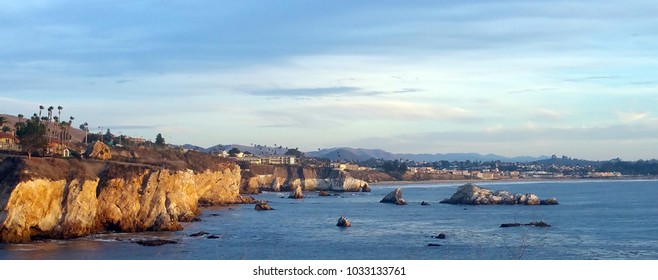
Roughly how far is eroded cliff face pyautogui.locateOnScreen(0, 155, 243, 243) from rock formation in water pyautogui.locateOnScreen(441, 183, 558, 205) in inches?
1815

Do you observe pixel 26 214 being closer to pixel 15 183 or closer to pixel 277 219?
pixel 15 183

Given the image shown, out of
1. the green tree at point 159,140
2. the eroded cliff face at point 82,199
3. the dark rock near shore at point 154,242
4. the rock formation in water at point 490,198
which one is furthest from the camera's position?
the green tree at point 159,140

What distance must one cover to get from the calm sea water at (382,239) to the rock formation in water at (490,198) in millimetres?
18163

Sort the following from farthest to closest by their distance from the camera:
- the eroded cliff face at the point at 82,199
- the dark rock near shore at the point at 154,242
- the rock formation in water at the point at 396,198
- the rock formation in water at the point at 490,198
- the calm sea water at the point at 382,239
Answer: the rock formation in water at the point at 396,198, the rock formation in water at the point at 490,198, the dark rock near shore at the point at 154,242, the eroded cliff face at the point at 82,199, the calm sea water at the point at 382,239

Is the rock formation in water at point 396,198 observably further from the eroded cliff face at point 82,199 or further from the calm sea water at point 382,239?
the eroded cliff face at point 82,199

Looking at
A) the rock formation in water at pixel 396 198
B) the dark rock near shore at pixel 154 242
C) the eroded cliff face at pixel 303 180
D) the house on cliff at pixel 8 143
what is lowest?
the dark rock near shore at pixel 154 242

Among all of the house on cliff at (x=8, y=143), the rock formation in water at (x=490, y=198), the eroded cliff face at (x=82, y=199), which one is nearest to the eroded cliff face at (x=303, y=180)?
the rock formation in water at (x=490, y=198)

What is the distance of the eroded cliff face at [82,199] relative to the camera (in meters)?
41.8

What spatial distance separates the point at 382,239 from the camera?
50.1m

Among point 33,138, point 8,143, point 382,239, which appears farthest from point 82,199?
point 8,143

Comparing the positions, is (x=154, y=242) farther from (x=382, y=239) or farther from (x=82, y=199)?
(x=382, y=239)

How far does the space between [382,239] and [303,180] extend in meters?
107

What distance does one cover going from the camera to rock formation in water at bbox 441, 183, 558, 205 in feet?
316

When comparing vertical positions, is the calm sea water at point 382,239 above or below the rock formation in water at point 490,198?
below
